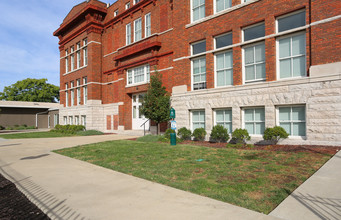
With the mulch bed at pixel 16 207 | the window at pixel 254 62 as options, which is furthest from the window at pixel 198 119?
the mulch bed at pixel 16 207

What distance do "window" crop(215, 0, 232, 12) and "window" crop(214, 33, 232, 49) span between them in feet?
→ 5.39

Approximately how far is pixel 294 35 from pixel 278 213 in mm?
9719

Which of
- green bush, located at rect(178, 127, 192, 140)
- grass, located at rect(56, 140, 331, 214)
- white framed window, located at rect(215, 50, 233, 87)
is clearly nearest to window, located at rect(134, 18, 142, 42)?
white framed window, located at rect(215, 50, 233, 87)

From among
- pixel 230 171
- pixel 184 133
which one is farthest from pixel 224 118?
pixel 230 171

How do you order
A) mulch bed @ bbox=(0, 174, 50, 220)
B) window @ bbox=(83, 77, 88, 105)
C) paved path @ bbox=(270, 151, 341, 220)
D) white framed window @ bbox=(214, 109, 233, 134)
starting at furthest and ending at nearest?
window @ bbox=(83, 77, 88, 105) < white framed window @ bbox=(214, 109, 233, 134) < mulch bed @ bbox=(0, 174, 50, 220) < paved path @ bbox=(270, 151, 341, 220)

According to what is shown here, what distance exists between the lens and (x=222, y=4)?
13617 mm

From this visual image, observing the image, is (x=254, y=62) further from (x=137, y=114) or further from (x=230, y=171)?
(x=137, y=114)

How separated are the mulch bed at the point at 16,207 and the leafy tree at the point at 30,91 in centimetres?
6481

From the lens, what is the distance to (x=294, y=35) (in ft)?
35.2

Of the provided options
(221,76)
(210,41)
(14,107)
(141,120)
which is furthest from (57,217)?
(14,107)

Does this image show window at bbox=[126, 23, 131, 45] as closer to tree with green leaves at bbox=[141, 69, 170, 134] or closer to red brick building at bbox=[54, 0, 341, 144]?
red brick building at bbox=[54, 0, 341, 144]

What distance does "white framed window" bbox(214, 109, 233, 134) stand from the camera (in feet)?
41.8

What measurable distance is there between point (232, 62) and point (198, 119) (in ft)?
13.1

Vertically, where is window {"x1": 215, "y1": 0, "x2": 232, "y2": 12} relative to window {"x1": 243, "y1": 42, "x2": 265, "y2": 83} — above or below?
above
